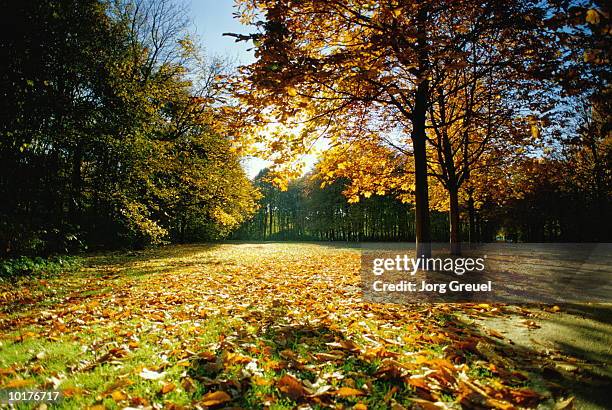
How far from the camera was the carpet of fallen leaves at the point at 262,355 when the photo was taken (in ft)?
8.11

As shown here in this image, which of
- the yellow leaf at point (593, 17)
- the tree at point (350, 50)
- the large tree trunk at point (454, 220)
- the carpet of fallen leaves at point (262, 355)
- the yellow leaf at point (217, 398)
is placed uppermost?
the tree at point (350, 50)

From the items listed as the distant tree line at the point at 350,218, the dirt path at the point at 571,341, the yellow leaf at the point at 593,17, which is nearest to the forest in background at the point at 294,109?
the yellow leaf at the point at 593,17

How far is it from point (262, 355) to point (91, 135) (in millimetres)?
13251

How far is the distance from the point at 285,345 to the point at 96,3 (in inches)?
654

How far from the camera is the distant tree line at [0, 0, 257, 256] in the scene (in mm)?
10336

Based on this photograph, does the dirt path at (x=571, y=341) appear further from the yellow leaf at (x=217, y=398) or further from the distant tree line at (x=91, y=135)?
the distant tree line at (x=91, y=135)

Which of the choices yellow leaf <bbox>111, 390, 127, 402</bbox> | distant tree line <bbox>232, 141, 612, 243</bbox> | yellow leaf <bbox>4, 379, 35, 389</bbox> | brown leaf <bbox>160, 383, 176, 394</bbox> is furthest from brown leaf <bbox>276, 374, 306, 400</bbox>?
distant tree line <bbox>232, 141, 612, 243</bbox>

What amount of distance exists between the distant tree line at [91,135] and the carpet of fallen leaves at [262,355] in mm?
4072

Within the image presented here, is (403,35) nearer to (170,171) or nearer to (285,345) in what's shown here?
(285,345)

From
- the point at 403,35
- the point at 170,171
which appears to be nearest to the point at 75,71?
the point at 170,171

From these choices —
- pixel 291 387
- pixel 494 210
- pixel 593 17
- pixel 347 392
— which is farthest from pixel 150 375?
pixel 494 210

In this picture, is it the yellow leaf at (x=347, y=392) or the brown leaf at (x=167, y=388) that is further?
the brown leaf at (x=167, y=388)

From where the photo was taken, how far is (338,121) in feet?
28.9

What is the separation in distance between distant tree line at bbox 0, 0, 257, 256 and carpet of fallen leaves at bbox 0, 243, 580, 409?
4072 mm
